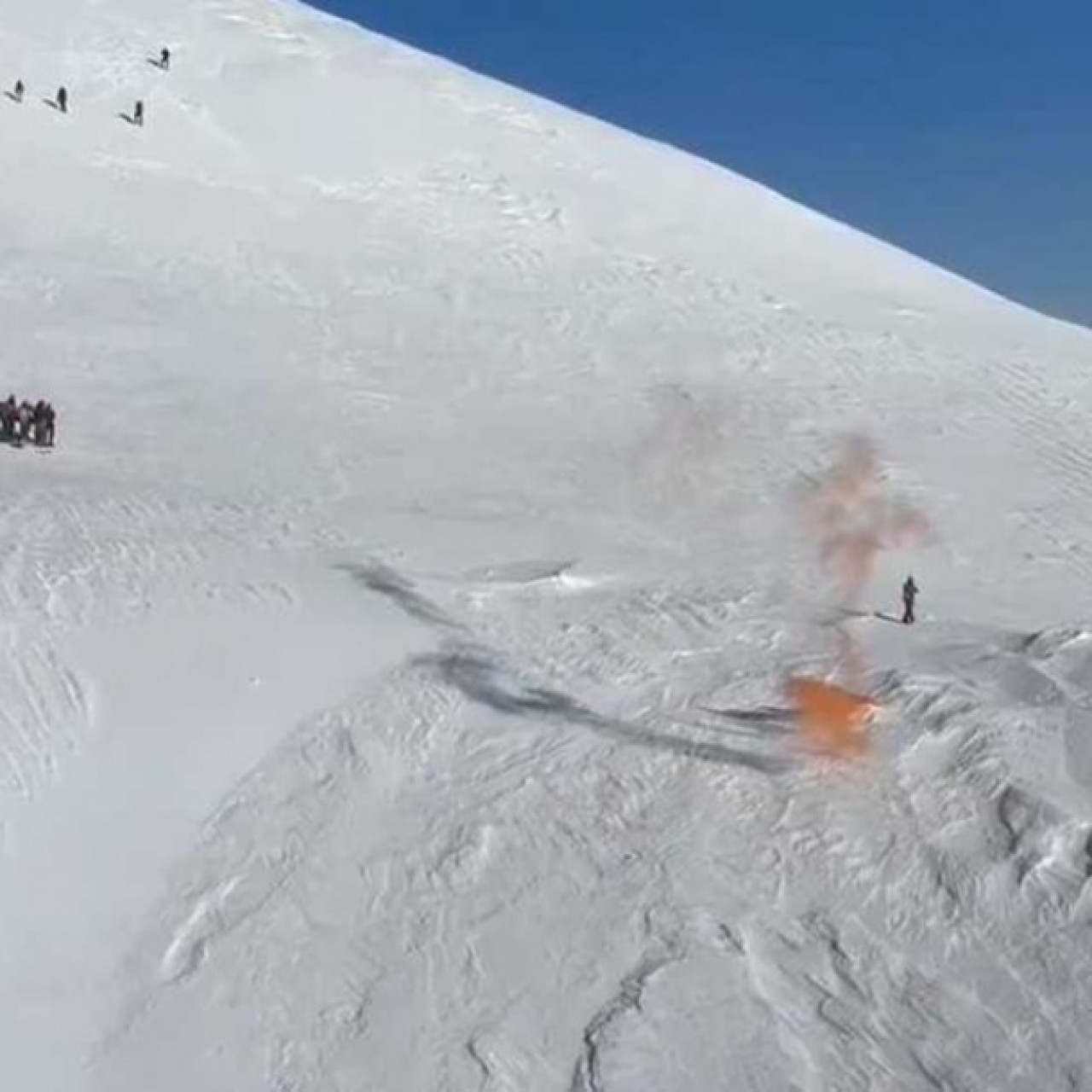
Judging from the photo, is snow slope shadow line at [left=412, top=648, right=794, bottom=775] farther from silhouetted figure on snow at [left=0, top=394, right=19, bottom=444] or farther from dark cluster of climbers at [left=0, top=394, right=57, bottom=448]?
silhouetted figure on snow at [left=0, top=394, right=19, bottom=444]

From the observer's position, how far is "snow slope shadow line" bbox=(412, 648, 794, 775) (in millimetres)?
12734

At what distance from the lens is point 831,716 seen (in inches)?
521

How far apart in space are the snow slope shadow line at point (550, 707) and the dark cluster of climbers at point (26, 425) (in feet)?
24.9

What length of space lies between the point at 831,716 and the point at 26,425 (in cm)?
1110

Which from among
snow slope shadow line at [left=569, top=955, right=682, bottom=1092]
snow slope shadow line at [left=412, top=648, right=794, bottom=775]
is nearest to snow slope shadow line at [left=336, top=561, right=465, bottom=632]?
snow slope shadow line at [left=412, top=648, right=794, bottom=775]

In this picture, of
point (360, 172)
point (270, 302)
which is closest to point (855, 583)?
point (270, 302)

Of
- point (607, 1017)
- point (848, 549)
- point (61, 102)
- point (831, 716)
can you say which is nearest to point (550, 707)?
point (831, 716)

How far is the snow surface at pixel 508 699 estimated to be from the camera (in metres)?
10.4

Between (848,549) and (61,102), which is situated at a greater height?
(61,102)

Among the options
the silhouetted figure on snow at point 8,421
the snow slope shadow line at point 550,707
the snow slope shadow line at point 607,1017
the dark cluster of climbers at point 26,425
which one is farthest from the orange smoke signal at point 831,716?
the silhouetted figure on snow at point 8,421

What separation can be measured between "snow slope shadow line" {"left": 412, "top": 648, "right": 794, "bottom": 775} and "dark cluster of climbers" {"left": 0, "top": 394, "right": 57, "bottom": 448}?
24.9ft

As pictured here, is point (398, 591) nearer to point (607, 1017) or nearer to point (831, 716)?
point (831, 716)

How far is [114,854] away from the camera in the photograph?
11.9 metres

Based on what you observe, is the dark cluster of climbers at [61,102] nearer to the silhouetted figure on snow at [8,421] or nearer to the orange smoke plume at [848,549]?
the silhouetted figure on snow at [8,421]
